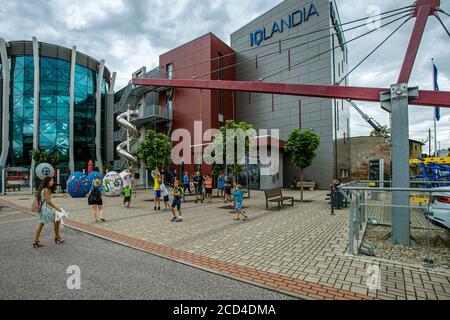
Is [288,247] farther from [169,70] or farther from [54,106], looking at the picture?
[54,106]

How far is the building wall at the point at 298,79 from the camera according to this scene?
24.3m

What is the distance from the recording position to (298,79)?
26406 millimetres

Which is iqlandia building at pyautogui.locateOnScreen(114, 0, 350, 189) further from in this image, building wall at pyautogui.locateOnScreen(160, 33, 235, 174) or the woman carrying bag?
the woman carrying bag

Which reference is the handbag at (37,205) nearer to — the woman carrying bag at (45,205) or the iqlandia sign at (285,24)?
the woman carrying bag at (45,205)

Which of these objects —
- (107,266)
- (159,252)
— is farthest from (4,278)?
(159,252)

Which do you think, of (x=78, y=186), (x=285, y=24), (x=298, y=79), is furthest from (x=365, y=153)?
(x=78, y=186)

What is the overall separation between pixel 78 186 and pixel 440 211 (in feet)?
67.4

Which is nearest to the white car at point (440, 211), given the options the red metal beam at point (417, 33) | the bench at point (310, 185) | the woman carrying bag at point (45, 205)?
the red metal beam at point (417, 33)

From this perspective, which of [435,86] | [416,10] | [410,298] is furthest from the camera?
[435,86]

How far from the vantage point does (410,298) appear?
3393mm

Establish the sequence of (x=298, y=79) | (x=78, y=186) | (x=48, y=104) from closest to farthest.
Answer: (x=78, y=186), (x=298, y=79), (x=48, y=104)

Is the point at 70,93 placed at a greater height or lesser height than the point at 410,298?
greater
